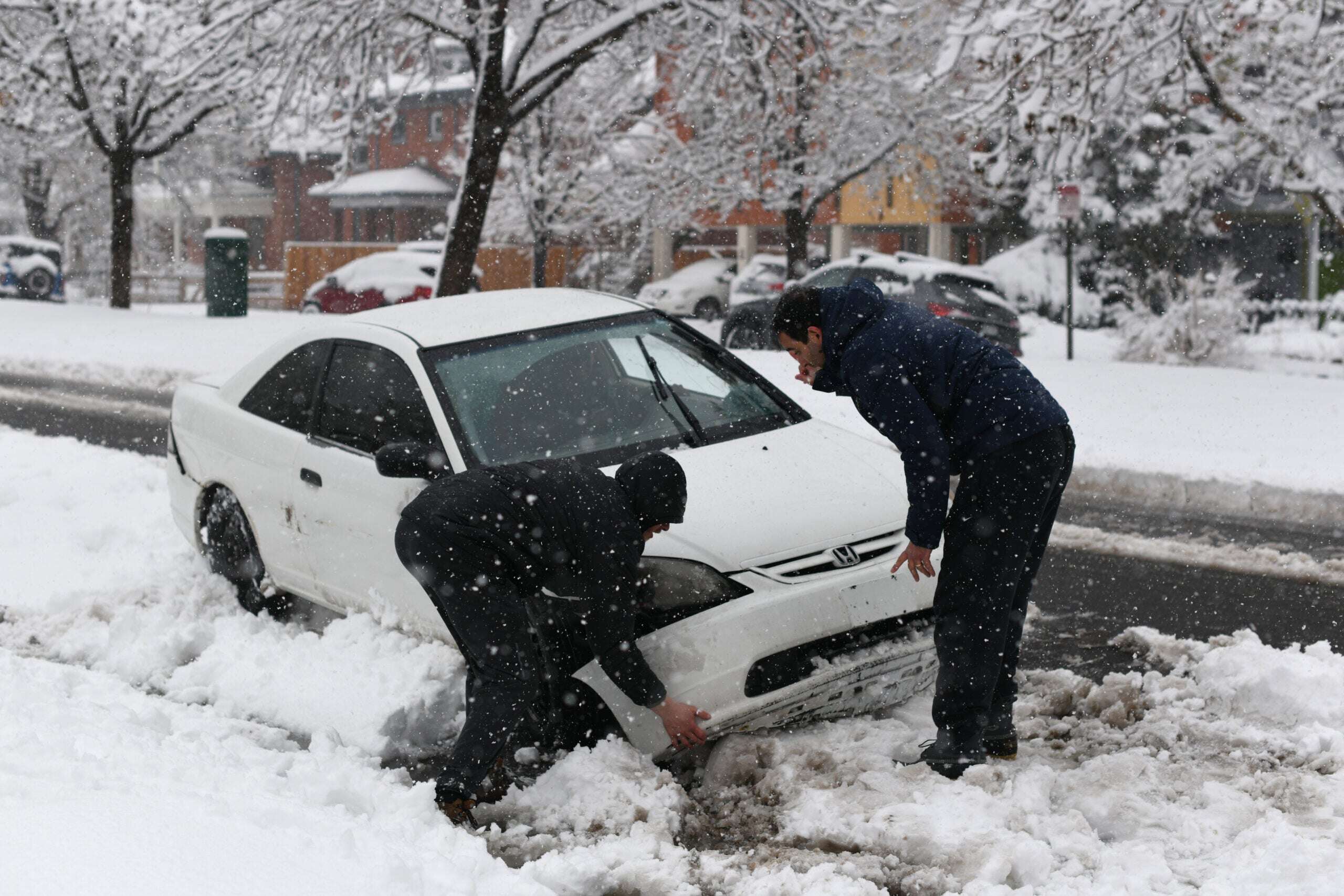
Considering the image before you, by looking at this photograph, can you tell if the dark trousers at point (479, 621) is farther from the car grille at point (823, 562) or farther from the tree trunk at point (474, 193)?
the tree trunk at point (474, 193)

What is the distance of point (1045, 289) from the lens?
28.7m

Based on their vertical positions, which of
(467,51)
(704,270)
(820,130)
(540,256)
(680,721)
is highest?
(820,130)

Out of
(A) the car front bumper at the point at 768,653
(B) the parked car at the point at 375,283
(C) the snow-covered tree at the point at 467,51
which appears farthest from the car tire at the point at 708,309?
(A) the car front bumper at the point at 768,653

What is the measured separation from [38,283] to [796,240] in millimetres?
19246

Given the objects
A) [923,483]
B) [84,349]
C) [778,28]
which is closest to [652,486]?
[923,483]

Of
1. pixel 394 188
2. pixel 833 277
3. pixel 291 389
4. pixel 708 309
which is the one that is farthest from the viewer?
pixel 394 188

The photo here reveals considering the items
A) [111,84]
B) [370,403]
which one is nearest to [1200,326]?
[370,403]

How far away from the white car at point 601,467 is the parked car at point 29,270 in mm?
29649

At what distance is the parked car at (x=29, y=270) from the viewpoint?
3375 centimetres

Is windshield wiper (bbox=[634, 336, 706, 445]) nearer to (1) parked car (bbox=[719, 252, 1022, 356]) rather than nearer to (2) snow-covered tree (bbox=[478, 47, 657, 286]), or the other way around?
(1) parked car (bbox=[719, 252, 1022, 356])

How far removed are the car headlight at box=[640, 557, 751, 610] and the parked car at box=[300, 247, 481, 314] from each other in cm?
2506

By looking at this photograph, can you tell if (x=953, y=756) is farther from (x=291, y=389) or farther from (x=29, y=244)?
(x=29, y=244)

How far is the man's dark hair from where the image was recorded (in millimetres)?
4352

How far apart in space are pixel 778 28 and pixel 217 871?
599 inches
